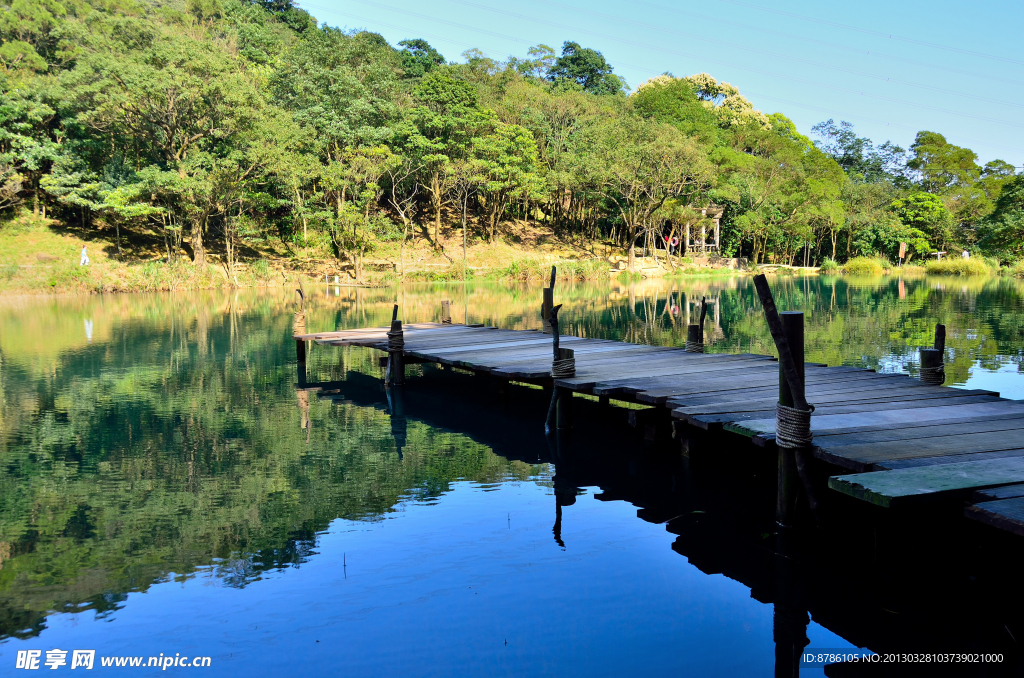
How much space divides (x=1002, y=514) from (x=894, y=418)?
2.67 m

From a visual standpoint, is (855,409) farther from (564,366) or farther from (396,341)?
(396,341)

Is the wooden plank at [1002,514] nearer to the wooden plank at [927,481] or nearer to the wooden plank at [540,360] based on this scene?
the wooden plank at [927,481]

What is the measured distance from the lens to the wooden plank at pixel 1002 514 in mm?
4496

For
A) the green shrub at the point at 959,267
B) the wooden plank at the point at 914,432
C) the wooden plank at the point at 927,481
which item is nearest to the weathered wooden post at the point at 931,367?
the wooden plank at the point at 914,432

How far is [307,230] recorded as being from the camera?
46.2 metres

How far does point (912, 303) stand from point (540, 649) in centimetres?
3015

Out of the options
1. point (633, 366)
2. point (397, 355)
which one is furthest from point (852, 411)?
point (397, 355)

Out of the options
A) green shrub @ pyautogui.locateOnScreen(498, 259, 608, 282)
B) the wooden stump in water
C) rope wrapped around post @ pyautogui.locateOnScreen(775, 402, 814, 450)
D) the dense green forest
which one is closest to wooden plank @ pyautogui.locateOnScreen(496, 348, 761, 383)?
rope wrapped around post @ pyautogui.locateOnScreen(775, 402, 814, 450)

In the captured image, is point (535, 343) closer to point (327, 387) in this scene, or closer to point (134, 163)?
point (327, 387)

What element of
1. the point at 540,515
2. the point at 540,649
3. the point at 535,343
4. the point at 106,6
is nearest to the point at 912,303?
the point at 535,343

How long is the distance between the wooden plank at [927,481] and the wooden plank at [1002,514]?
0.21 meters

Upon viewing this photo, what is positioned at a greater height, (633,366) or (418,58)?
(418,58)

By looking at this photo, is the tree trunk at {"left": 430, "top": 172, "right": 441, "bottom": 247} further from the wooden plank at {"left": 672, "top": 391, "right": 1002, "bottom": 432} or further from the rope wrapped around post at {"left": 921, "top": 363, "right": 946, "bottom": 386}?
the wooden plank at {"left": 672, "top": 391, "right": 1002, "bottom": 432}

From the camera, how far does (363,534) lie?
7023 mm
